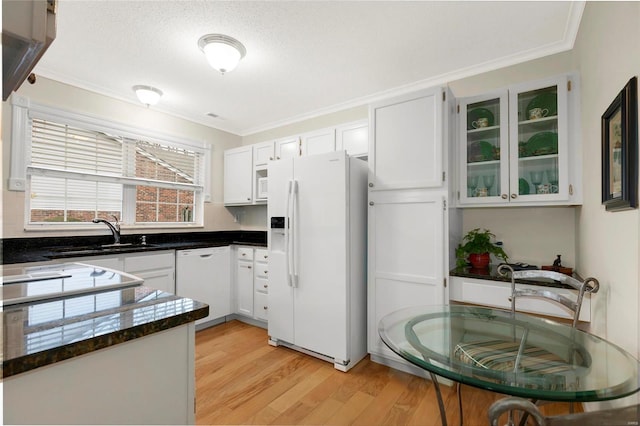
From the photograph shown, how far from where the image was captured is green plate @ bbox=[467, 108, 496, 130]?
2.52 m

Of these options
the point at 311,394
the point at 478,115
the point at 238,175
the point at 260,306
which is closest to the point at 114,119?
the point at 238,175

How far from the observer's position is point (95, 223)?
3186 mm

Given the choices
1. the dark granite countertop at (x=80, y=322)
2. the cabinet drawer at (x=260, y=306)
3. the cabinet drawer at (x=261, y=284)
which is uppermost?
the dark granite countertop at (x=80, y=322)

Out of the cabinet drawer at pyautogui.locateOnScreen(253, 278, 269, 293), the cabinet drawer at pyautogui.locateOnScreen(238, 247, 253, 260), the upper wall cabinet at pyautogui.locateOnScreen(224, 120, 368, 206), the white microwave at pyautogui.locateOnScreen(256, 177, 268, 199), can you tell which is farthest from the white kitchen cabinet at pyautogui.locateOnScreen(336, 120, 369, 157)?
the cabinet drawer at pyautogui.locateOnScreen(253, 278, 269, 293)

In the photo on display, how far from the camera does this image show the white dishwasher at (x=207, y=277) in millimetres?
3252

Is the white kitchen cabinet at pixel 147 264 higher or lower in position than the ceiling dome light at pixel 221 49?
lower

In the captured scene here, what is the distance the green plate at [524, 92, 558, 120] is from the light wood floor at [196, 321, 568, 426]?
2.06 m

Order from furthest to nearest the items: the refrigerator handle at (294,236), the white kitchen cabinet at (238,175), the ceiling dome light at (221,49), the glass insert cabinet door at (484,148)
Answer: the white kitchen cabinet at (238,175) < the refrigerator handle at (294,236) < the glass insert cabinet door at (484,148) < the ceiling dome light at (221,49)

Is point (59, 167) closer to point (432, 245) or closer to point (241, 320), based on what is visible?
point (241, 320)

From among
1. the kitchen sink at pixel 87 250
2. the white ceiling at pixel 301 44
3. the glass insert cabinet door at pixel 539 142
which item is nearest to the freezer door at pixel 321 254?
the white ceiling at pixel 301 44

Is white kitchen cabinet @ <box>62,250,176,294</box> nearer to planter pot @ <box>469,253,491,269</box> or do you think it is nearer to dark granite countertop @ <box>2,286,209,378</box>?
dark granite countertop @ <box>2,286,209,378</box>

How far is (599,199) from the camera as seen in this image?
1.67m

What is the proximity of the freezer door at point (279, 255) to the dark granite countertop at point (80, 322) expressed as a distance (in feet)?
6.17

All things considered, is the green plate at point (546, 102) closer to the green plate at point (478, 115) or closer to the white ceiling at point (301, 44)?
the green plate at point (478, 115)
